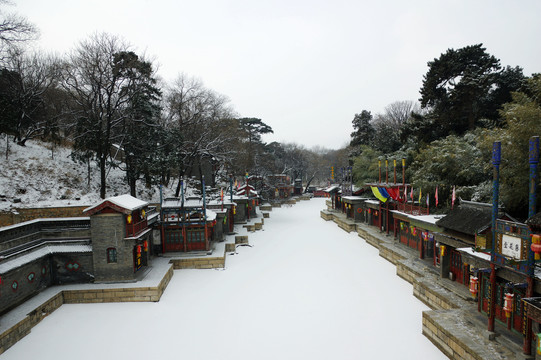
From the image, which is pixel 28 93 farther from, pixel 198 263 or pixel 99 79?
pixel 198 263

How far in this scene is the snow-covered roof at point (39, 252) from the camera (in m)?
9.75

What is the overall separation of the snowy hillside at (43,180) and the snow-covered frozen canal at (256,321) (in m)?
11.8

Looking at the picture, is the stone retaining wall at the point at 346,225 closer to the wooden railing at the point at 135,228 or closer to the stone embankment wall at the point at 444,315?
the stone embankment wall at the point at 444,315

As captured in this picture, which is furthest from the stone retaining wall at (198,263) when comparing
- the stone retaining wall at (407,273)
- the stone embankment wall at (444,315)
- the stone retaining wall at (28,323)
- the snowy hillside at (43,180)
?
the snowy hillside at (43,180)

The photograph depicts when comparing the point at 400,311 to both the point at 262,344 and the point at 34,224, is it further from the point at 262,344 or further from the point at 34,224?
the point at 34,224

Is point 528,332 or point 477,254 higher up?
point 477,254

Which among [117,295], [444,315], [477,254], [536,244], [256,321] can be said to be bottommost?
[256,321]

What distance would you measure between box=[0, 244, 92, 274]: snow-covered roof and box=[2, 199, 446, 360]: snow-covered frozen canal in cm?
217

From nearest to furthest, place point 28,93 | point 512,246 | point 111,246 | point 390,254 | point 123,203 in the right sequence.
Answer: point 512,246 < point 111,246 < point 123,203 < point 390,254 < point 28,93

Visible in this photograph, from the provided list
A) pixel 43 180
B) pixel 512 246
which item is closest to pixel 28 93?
pixel 43 180

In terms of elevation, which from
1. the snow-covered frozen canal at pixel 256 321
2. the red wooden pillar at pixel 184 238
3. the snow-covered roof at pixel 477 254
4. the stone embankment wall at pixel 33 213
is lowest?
the snow-covered frozen canal at pixel 256 321

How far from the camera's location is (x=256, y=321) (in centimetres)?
964

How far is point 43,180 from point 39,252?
12164 millimetres

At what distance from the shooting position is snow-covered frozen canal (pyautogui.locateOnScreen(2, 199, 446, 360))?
8023mm
